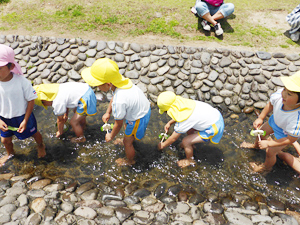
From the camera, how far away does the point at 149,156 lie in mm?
4305

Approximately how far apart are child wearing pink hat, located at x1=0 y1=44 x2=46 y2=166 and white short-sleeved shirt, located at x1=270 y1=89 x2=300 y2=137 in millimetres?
3300

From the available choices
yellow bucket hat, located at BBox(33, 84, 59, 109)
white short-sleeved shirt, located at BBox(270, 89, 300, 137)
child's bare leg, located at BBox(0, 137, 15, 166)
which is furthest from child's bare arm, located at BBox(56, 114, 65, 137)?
white short-sleeved shirt, located at BBox(270, 89, 300, 137)

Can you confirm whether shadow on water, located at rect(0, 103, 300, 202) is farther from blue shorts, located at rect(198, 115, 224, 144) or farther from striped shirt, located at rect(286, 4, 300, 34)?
striped shirt, located at rect(286, 4, 300, 34)

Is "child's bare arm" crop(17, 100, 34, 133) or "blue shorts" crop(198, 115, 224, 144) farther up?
"child's bare arm" crop(17, 100, 34, 133)

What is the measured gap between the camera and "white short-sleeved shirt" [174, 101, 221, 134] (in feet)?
11.6

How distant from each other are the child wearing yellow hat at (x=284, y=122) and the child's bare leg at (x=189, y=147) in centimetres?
91

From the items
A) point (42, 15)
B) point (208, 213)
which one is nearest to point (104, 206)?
point (208, 213)

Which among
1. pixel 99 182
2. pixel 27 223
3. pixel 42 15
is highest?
pixel 42 15

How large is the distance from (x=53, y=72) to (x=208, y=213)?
14.7ft

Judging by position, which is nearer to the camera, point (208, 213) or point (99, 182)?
point (208, 213)

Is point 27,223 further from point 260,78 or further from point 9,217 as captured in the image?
point 260,78

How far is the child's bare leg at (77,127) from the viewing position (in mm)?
4166

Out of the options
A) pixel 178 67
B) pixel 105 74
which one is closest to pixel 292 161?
pixel 178 67

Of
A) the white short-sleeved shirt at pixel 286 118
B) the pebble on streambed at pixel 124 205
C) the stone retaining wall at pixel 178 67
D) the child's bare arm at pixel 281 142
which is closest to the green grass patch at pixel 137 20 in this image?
the stone retaining wall at pixel 178 67
